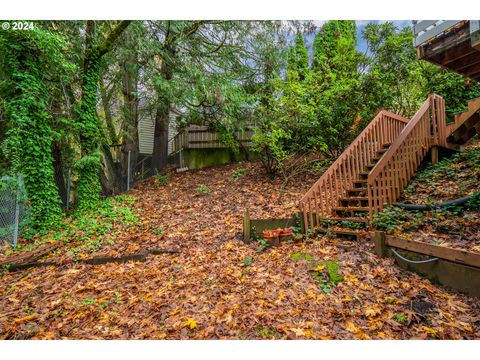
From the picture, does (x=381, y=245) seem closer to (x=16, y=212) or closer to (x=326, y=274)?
(x=326, y=274)

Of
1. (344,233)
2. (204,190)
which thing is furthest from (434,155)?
(204,190)

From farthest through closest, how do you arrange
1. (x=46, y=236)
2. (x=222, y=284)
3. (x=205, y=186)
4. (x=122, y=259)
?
(x=205, y=186) → (x=46, y=236) → (x=122, y=259) → (x=222, y=284)

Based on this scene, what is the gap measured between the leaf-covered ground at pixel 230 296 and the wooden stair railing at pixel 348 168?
64cm

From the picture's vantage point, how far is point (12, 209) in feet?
17.3

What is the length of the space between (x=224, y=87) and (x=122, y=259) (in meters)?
5.00

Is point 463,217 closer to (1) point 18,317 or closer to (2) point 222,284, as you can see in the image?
(2) point 222,284

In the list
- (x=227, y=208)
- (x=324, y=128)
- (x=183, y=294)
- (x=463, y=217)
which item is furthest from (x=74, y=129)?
(x=463, y=217)

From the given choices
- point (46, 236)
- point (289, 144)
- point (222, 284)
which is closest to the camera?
point (222, 284)

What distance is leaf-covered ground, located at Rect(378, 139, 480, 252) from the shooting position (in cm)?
319

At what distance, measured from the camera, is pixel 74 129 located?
6328 mm

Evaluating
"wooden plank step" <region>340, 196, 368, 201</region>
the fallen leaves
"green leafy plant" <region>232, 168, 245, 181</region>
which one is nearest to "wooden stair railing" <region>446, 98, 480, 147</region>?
"wooden plank step" <region>340, 196, 368, 201</region>

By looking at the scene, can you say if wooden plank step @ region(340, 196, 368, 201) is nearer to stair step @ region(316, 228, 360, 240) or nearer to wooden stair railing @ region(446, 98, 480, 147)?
stair step @ region(316, 228, 360, 240)

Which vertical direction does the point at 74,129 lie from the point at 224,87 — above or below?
below

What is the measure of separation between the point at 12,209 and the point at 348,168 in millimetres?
6842
